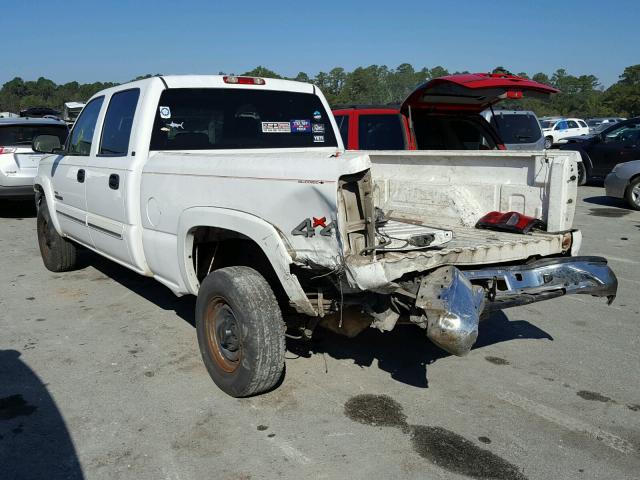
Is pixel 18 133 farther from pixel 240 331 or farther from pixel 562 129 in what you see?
pixel 562 129

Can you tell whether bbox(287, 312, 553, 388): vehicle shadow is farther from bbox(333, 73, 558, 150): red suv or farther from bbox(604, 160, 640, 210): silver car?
bbox(604, 160, 640, 210): silver car

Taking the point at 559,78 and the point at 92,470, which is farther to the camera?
the point at 559,78

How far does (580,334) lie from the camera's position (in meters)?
5.22

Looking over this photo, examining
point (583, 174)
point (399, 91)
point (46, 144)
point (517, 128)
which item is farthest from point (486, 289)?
point (399, 91)

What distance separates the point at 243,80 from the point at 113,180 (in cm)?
136

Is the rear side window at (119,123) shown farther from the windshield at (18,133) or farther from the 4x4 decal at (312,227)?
the windshield at (18,133)

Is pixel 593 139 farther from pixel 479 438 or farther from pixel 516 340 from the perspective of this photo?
pixel 479 438

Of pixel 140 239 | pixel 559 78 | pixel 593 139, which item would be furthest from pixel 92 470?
pixel 559 78

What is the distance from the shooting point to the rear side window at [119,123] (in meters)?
4.93

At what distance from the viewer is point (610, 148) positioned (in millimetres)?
14891

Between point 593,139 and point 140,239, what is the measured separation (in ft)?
44.5

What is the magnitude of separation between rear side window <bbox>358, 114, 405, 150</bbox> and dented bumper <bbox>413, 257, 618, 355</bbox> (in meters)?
5.56

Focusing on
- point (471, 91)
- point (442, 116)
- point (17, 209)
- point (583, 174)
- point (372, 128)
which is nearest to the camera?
point (471, 91)

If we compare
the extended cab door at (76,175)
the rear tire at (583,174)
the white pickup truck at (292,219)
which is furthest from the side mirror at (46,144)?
the rear tire at (583,174)
